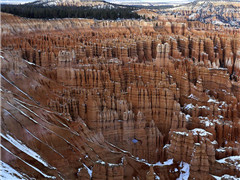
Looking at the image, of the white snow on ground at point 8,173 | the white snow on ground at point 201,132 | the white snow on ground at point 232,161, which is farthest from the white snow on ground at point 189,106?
the white snow on ground at point 8,173

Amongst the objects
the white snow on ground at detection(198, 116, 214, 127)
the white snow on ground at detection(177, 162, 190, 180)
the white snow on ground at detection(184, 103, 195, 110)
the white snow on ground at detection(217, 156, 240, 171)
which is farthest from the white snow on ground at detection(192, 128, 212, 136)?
the white snow on ground at detection(184, 103, 195, 110)

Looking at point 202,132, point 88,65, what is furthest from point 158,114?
point 88,65

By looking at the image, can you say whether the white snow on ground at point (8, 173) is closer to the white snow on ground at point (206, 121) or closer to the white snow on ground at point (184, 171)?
the white snow on ground at point (184, 171)

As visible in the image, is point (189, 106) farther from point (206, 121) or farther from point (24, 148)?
point (24, 148)

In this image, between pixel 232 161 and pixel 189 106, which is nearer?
pixel 232 161

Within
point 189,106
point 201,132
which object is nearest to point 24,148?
point 201,132

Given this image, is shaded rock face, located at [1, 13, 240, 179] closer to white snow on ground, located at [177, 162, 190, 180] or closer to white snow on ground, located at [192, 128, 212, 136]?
white snow on ground, located at [192, 128, 212, 136]

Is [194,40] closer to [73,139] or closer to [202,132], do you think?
[202,132]
